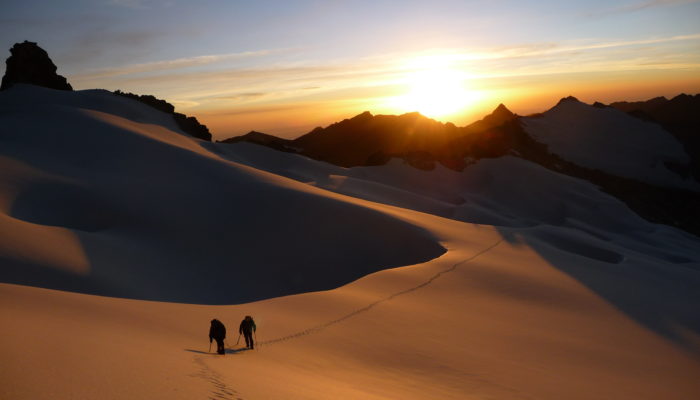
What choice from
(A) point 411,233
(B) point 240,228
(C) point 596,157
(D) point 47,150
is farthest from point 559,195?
(D) point 47,150

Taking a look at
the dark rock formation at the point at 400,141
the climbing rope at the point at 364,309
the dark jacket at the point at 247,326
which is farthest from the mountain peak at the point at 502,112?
the dark jacket at the point at 247,326

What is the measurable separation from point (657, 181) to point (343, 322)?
3814 inches

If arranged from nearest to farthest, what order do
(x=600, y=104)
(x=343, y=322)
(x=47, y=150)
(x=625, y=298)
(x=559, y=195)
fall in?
(x=343, y=322) < (x=625, y=298) < (x=47, y=150) < (x=559, y=195) < (x=600, y=104)

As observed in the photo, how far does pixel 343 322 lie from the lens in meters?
14.7

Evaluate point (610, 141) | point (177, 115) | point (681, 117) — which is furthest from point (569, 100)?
point (177, 115)

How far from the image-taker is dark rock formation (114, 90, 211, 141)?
60312 mm

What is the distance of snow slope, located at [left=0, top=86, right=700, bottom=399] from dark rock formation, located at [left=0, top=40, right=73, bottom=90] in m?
13.5

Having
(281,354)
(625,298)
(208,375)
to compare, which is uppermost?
(208,375)

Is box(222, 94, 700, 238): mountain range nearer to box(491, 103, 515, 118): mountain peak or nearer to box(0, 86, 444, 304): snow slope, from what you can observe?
box(491, 103, 515, 118): mountain peak

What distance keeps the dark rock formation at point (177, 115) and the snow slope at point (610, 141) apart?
6275 cm

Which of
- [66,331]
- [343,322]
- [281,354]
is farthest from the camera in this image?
[343,322]

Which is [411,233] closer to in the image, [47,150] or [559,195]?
[47,150]

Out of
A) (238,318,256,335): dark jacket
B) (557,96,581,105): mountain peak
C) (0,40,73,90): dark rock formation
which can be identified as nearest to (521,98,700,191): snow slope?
(557,96,581,105): mountain peak

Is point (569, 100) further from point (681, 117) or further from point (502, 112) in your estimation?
point (681, 117)
